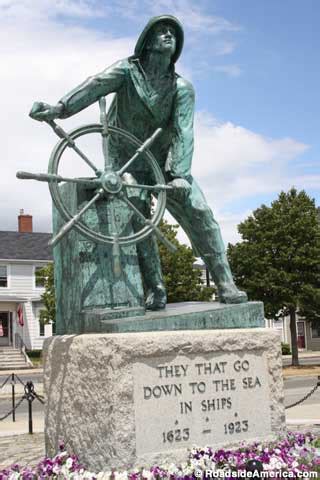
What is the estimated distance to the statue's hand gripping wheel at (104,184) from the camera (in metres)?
4.91

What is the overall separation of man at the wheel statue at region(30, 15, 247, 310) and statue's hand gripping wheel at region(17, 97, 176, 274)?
222 mm

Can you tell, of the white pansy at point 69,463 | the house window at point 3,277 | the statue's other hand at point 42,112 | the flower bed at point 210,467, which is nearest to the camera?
the flower bed at point 210,467

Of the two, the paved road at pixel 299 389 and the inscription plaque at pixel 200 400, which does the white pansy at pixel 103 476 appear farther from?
the paved road at pixel 299 389

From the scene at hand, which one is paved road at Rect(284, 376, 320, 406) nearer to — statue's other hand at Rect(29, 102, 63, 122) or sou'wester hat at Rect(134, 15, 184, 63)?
sou'wester hat at Rect(134, 15, 184, 63)

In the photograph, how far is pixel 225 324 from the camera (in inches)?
210

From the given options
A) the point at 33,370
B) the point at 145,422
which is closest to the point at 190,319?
the point at 145,422

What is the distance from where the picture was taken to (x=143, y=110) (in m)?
5.74

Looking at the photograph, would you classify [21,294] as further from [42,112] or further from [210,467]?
[210,467]

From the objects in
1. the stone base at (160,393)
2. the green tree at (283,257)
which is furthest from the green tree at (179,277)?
the stone base at (160,393)

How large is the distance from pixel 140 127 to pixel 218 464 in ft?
9.36

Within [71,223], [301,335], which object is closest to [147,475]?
[71,223]

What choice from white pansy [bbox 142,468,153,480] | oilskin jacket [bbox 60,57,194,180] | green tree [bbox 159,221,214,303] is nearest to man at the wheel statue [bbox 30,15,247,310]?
oilskin jacket [bbox 60,57,194,180]

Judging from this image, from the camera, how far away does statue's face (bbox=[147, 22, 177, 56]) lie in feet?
18.2

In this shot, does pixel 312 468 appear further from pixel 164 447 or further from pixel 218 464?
pixel 164 447
